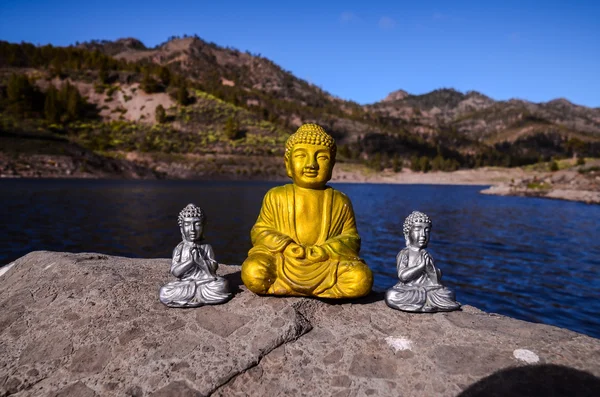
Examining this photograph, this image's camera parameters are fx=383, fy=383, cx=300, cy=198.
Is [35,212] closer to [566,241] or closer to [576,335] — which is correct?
[576,335]

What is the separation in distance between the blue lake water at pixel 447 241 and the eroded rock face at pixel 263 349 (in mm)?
4797

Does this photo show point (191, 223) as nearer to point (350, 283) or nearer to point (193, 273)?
point (193, 273)

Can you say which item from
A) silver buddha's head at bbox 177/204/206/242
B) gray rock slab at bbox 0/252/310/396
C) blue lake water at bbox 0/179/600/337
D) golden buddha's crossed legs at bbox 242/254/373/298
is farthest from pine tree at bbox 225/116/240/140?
golden buddha's crossed legs at bbox 242/254/373/298

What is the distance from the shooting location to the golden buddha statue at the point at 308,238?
4820mm

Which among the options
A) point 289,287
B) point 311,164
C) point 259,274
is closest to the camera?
point 259,274

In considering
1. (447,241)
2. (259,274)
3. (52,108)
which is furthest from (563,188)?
(52,108)

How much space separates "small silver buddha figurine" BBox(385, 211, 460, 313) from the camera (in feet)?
15.9

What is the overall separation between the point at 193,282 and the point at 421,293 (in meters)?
2.89

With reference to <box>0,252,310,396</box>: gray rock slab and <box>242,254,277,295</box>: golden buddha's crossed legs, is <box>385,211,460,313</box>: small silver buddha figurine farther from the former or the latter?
<box>242,254,277,295</box>: golden buddha's crossed legs

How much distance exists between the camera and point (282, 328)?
427 cm

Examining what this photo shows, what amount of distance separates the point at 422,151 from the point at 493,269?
298 feet

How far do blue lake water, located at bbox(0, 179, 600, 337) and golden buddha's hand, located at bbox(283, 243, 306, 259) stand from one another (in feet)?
17.2

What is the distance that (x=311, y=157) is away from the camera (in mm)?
5266

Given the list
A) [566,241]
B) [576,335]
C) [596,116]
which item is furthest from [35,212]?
[596,116]
